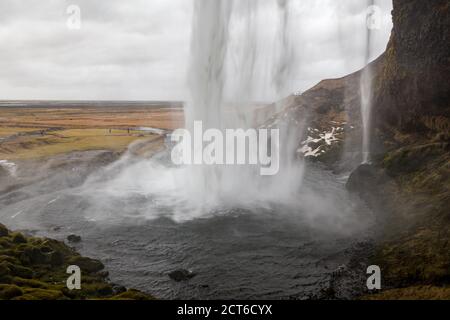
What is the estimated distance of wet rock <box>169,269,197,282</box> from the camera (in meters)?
21.5

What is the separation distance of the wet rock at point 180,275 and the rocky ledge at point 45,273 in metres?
2.98

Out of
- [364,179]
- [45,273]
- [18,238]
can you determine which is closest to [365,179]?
[364,179]

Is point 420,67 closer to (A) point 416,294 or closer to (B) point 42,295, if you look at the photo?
(A) point 416,294

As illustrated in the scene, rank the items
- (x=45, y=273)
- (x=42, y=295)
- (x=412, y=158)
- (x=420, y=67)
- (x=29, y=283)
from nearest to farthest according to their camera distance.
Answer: (x=42, y=295)
(x=29, y=283)
(x=45, y=273)
(x=412, y=158)
(x=420, y=67)

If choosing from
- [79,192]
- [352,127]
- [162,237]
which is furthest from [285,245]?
[352,127]

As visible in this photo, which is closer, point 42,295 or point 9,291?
point 9,291

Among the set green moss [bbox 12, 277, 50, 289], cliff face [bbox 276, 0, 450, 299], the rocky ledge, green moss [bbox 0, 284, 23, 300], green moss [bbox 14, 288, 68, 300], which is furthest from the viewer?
cliff face [bbox 276, 0, 450, 299]

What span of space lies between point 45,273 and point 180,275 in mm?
8222

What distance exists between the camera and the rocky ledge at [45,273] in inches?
685

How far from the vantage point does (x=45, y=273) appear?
21.0 metres

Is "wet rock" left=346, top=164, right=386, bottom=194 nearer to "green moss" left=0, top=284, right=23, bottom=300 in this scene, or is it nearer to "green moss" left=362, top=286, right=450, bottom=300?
"green moss" left=362, top=286, right=450, bottom=300

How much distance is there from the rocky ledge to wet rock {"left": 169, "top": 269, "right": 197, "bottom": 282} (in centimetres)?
298

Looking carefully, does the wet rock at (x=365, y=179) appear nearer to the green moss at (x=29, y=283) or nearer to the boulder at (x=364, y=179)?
the boulder at (x=364, y=179)

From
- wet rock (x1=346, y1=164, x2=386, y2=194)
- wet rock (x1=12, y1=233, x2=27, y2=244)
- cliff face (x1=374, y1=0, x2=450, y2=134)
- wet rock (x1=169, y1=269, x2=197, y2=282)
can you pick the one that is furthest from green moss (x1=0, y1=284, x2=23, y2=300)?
cliff face (x1=374, y1=0, x2=450, y2=134)
